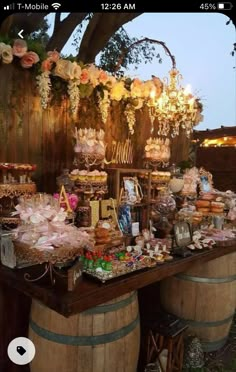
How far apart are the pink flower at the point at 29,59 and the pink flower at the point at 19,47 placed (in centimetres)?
4

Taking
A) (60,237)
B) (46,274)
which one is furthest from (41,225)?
(46,274)

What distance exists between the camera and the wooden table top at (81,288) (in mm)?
1286

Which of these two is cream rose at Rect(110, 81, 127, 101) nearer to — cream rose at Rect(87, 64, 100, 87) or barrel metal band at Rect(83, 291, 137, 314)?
cream rose at Rect(87, 64, 100, 87)

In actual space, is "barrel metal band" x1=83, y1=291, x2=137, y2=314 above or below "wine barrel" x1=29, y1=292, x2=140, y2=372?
above

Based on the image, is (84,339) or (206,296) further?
(206,296)

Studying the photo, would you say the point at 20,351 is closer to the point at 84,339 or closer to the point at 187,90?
the point at 84,339

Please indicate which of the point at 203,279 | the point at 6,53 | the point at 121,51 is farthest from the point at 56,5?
the point at 121,51

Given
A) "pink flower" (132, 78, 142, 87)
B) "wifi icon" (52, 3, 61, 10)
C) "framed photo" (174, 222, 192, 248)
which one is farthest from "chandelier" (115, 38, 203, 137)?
"wifi icon" (52, 3, 61, 10)

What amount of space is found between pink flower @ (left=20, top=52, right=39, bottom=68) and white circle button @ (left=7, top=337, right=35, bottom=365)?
1.70 m

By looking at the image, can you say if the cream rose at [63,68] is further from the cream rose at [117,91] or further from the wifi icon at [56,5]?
the wifi icon at [56,5]

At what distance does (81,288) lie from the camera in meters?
1.41

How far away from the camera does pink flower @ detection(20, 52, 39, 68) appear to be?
200cm

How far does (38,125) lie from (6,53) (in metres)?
0.53

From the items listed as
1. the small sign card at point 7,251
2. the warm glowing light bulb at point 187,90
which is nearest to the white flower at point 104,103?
the warm glowing light bulb at point 187,90
